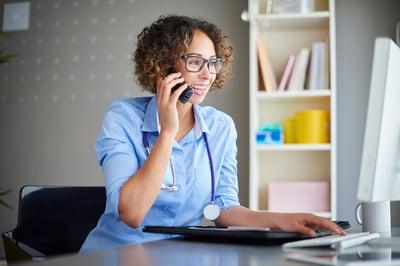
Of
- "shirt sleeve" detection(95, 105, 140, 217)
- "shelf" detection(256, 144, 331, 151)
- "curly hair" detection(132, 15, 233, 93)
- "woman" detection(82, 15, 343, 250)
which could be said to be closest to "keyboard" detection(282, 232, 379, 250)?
"woman" detection(82, 15, 343, 250)

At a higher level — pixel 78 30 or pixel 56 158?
pixel 78 30

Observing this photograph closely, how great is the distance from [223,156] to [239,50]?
165 cm

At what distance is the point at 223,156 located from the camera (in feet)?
5.12

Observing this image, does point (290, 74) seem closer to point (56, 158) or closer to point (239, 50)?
point (239, 50)

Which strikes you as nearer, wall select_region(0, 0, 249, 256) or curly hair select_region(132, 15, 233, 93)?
curly hair select_region(132, 15, 233, 93)

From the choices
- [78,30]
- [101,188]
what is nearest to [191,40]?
[101,188]

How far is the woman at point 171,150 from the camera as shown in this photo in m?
1.24

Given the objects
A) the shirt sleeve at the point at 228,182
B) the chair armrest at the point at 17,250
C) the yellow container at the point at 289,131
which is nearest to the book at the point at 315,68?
the yellow container at the point at 289,131

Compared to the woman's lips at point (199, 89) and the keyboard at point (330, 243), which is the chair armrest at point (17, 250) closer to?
the woman's lips at point (199, 89)

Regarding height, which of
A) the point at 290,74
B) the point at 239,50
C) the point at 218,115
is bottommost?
the point at 218,115

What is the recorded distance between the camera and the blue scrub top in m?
1.29

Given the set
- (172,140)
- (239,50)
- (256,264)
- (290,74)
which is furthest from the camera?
(239,50)

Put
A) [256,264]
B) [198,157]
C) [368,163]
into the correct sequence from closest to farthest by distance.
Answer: [256,264], [368,163], [198,157]

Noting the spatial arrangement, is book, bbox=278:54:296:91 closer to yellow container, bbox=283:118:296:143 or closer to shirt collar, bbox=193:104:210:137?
yellow container, bbox=283:118:296:143
